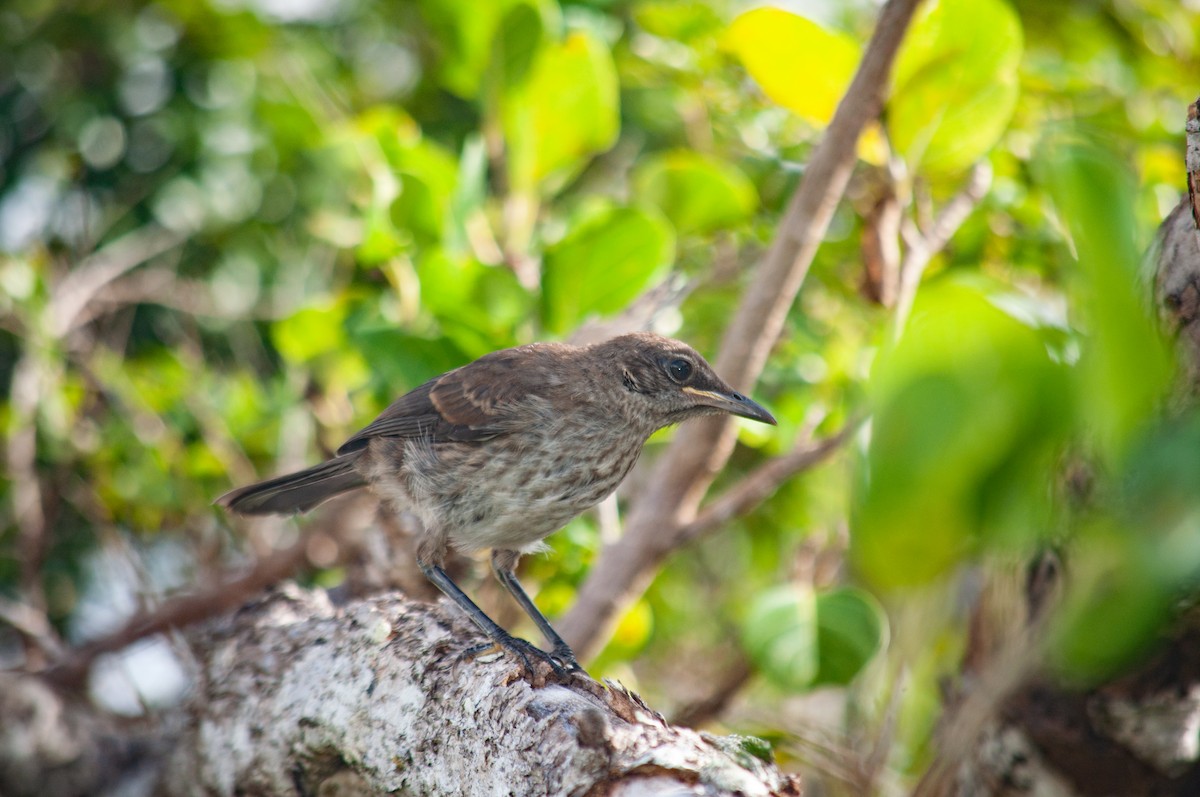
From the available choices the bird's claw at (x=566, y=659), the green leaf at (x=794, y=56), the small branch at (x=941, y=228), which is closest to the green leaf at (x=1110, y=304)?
the bird's claw at (x=566, y=659)

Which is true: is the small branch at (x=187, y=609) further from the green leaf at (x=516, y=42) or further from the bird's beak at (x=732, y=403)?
the green leaf at (x=516, y=42)

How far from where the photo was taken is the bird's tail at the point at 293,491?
126 inches

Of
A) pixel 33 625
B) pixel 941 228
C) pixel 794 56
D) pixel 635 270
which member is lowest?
pixel 33 625

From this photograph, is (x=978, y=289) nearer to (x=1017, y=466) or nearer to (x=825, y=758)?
(x=1017, y=466)

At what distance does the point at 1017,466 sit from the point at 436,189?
8.67ft

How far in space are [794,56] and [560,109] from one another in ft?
2.48

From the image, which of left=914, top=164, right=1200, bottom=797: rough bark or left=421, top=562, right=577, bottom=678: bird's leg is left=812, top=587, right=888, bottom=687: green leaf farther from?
left=421, top=562, right=577, bottom=678: bird's leg

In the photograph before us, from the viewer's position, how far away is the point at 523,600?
314 centimetres

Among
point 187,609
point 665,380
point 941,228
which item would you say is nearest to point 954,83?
point 941,228

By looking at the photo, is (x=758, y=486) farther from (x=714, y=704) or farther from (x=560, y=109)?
(x=560, y=109)

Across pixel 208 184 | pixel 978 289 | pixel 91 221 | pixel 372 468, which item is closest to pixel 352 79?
pixel 208 184

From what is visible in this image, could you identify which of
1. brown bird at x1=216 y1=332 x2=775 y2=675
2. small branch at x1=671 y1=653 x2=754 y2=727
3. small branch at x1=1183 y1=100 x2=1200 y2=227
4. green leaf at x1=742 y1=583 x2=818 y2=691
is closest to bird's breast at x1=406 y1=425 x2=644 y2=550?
brown bird at x1=216 y1=332 x2=775 y2=675

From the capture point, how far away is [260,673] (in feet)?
8.33

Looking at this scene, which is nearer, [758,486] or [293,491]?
[758,486]
